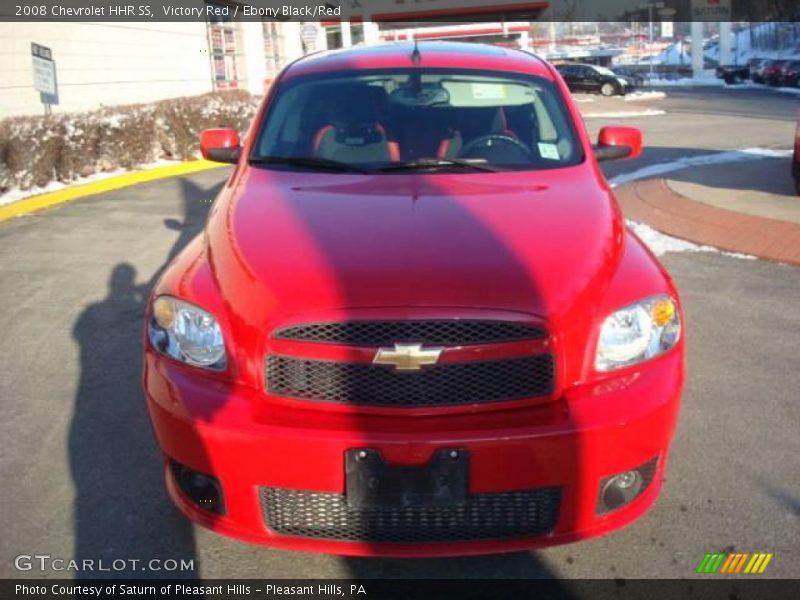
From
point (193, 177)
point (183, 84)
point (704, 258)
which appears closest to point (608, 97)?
point (183, 84)

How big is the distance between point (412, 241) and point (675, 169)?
9.46 m

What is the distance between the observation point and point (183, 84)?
18594mm

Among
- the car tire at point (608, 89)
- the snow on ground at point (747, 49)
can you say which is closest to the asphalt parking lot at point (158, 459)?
the car tire at point (608, 89)

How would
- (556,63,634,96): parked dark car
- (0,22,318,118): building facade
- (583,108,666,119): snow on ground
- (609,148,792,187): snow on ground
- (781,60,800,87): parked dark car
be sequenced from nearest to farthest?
(609,148,792,187): snow on ground < (0,22,318,118): building facade < (583,108,666,119): snow on ground < (556,63,634,96): parked dark car < (781,60,800,87): parked dark car

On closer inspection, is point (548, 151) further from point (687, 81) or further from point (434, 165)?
point (687, 81)

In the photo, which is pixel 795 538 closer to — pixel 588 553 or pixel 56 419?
pixel 588 553

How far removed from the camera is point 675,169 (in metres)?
11.4

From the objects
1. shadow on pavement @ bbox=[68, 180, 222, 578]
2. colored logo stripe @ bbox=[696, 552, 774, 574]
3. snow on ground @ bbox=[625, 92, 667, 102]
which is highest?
snow on ground @ bbox=[625, 92, 667, 102]

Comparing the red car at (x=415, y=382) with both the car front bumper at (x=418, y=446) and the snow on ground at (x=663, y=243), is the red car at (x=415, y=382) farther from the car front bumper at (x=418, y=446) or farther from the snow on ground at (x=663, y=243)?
the snow on ground at (x=663, y=243)

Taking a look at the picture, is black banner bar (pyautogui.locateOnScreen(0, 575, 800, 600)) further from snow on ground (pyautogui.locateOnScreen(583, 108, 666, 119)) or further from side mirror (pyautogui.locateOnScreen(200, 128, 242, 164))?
snow on ground (pyautogui.locateOnScreen(583, 108, 666, 119))

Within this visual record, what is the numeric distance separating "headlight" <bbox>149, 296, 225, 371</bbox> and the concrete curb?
5560 mm

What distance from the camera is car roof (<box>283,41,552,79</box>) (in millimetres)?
4410

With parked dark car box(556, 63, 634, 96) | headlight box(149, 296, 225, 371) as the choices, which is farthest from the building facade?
parked dark car box(556, 63, 634, 96)

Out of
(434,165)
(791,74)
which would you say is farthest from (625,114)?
(791,74)
